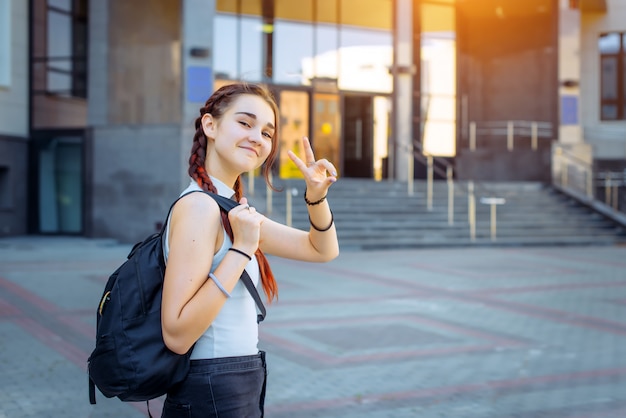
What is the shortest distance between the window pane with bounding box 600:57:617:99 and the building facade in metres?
0.04

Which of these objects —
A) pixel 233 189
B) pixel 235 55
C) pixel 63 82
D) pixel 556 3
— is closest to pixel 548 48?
pixel 556 3

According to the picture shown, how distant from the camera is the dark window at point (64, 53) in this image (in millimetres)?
20547

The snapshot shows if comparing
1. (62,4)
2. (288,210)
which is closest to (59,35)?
(62,4)

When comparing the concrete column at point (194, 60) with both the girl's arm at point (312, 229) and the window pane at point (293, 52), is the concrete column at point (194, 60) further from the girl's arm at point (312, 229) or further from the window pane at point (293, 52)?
the girl's arm at point (312, 229)

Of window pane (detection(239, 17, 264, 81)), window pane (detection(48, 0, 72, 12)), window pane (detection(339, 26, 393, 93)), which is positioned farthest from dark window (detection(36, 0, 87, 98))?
window pane (detection(339, 26, 393, 93))

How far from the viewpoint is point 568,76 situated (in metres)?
24.8

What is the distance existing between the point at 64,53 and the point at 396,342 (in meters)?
16.6

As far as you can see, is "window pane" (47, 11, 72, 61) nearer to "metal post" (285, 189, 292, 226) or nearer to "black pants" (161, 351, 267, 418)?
"metal post" (285, 189, 292, 226)

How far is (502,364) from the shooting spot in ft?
20.3

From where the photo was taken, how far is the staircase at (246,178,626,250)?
17534mm

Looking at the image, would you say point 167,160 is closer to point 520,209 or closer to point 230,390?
point 520,209

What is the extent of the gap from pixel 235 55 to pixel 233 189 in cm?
1929

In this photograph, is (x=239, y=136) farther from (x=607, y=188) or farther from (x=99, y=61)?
(x=607, y=188)

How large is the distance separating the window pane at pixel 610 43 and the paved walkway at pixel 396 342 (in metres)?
16.5
